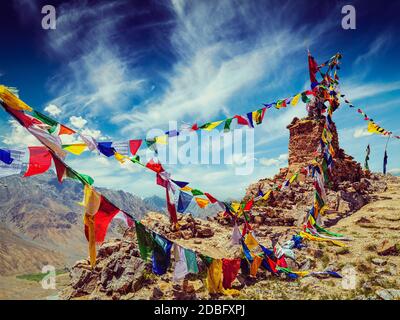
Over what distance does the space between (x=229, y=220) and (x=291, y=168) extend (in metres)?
8.42

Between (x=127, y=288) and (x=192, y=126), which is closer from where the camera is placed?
(x=127, y=288)

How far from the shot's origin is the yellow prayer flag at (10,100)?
6.74 meters

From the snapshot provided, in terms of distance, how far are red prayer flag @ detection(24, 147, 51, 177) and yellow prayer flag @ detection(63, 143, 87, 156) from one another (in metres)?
1.29

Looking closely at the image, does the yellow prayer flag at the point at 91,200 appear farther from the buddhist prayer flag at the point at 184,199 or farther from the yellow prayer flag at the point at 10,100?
the buddhist prayer flag at the point at 184,199

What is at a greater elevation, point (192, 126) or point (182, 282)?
point (192, 126)

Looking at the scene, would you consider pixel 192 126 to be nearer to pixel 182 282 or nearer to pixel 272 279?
pixel 182 282

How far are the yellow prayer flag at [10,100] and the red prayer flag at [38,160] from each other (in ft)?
3.62

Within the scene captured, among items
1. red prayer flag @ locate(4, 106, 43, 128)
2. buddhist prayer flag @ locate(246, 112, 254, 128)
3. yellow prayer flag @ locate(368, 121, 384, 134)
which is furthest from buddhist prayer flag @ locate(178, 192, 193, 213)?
yellow prayer flag @ locate(368, 121, 384, 134)

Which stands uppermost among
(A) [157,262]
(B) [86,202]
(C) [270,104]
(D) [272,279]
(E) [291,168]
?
(C) [270,104]

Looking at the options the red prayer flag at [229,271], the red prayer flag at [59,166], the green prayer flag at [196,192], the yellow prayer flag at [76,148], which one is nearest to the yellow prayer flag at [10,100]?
the red prayer flag at [59,166]

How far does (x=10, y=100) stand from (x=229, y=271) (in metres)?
8.67

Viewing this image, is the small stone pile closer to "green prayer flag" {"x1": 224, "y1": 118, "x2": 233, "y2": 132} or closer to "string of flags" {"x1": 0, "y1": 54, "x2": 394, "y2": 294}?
"string of flags" {"x1": 0, "y1": 54, "x2": 394, "y2": 294}
